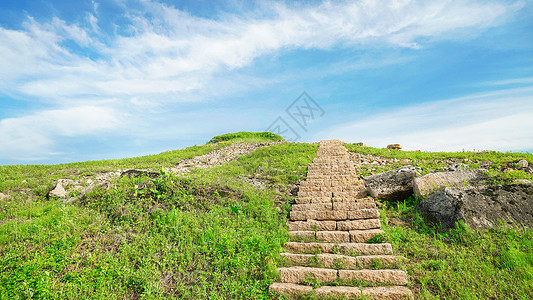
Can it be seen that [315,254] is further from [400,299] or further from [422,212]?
[422,212]

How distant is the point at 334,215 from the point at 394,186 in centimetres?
249

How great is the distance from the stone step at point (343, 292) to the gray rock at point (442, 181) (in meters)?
4.22

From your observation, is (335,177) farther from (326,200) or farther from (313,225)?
(313,225)

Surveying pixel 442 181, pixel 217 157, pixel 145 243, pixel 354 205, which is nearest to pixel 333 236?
pixel 354 205

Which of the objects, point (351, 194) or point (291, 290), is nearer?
point (291, 290)

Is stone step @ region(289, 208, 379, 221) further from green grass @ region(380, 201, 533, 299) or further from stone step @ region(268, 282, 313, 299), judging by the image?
stone step @ region(268, 282, 313, 299)

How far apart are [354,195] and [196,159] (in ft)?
31.9

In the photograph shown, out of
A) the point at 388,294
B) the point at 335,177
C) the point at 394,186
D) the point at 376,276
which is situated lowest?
the point at 388,294

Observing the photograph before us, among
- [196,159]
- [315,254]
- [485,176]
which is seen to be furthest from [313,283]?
[196,159]

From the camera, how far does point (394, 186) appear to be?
8992 millimetres

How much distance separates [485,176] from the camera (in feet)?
29.5

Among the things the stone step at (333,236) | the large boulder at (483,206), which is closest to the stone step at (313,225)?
the stone step at (333,236)

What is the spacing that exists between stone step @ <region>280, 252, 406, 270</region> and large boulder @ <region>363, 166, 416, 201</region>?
3.25 meters

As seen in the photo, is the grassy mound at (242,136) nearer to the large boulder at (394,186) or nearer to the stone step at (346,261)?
the large boulder at (394,186)
